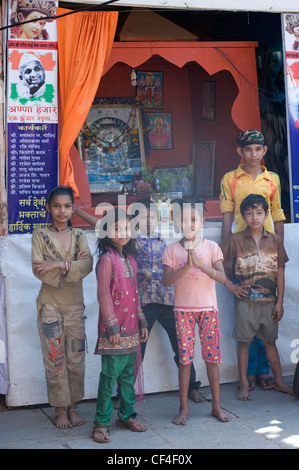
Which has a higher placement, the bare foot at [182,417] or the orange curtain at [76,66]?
the orange curtain at [76,66]

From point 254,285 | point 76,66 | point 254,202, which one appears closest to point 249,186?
point 254,202

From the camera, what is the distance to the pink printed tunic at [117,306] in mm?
4133

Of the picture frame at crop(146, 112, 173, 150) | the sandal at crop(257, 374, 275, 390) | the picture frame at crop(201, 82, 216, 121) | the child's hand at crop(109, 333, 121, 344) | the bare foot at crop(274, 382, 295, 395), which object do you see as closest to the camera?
the child's hand at crop(109, 333, 121, 344)

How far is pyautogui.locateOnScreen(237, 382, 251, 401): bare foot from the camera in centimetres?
507

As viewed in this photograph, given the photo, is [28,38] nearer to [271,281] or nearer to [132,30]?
[132,30]

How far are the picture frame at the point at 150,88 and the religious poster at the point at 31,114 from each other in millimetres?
2087

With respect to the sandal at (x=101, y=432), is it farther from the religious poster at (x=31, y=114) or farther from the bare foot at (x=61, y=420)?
the religious poster at (x=31, y=114)

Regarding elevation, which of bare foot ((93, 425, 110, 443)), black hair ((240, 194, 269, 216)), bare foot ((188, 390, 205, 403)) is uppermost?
black hair ((240, 194, 269, 216))

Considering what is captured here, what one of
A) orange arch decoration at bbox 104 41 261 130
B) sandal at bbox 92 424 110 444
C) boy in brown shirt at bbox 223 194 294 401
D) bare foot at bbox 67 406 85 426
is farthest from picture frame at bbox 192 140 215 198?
sandal at bbox 92 424 110 444

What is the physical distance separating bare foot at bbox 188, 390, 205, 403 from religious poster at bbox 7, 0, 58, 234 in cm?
180

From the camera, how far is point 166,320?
5.01 metres

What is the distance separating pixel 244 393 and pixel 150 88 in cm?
364

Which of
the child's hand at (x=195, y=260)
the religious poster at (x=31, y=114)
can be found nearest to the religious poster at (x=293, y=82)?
the child's hand at (x=195, y=260)

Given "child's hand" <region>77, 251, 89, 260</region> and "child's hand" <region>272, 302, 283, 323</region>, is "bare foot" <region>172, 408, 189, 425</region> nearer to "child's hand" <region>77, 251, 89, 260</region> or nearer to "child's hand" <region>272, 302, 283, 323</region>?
"child's hand" <region>272, 302, 283, 323</region>
